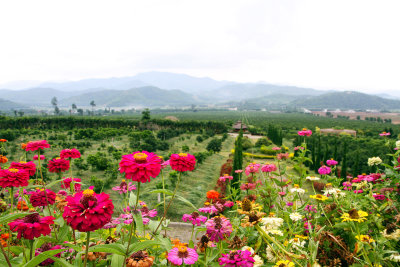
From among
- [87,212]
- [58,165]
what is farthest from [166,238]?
[58,165]

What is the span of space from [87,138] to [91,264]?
24.0m

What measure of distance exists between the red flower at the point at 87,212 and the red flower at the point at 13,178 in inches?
45.8

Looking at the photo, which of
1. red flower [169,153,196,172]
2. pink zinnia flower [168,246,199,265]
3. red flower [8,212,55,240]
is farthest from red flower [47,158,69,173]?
pink zinnia flower [168,246,199,265]

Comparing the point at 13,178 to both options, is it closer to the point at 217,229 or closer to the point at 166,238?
the point at 166,238

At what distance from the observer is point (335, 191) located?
2.54 metres

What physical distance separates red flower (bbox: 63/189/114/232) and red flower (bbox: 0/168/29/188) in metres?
1.16

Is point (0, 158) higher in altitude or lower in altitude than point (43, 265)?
Result: higher

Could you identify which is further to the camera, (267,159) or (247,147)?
(247,147)

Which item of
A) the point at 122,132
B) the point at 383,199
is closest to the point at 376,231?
the point at 383,199

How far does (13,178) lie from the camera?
206 cm

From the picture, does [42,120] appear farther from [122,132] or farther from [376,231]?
[376,231]

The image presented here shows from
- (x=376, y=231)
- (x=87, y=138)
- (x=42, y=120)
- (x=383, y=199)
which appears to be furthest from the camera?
(x=42, y=120)

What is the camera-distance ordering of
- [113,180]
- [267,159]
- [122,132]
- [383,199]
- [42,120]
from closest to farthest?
[383,199] → [113,180] → [267,159] → [122,132] → [42,120]

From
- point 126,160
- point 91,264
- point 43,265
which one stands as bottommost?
point 91,264
